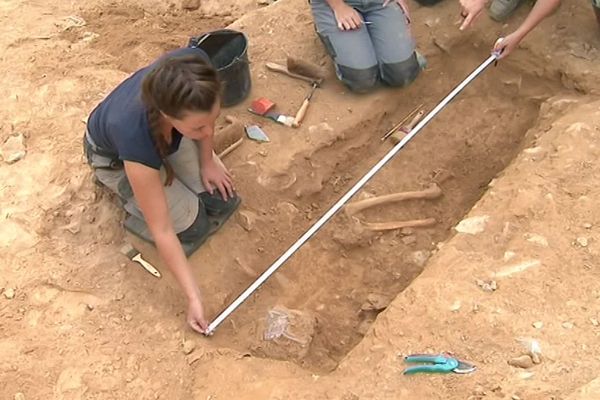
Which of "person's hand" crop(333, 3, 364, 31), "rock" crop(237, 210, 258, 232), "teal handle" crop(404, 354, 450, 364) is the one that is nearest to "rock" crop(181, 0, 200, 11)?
"person's hand" crop(333, 3, 364, 31)

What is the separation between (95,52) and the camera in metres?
4.79

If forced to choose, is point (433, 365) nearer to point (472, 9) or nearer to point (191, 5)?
point (472, 9)

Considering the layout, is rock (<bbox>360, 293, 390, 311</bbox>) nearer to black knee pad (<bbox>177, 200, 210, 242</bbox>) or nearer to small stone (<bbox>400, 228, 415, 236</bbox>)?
small stone (<bbox>400, 228, 415, 236</bbox>)

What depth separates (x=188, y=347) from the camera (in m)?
3.14

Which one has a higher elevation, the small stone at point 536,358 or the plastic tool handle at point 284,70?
the plastic tool handle at point 284,70

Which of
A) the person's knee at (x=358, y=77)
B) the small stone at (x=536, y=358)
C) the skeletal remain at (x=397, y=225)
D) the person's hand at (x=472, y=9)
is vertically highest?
the person's hand at (x=472, y=9)

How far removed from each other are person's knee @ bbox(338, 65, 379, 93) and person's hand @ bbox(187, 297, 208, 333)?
176 centimetres

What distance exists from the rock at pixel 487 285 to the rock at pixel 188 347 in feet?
3.98

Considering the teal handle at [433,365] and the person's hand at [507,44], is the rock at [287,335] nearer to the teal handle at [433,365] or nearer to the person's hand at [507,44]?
the teal handle at [433,365]

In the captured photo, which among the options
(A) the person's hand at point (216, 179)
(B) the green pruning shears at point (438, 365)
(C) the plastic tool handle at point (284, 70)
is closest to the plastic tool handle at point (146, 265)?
(A) the person's hand at point (216, 179)

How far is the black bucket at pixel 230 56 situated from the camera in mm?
4117

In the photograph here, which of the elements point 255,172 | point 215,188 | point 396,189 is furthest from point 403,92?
point 215,188

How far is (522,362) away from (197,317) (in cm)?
131

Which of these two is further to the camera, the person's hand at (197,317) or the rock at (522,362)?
the person's hand at (197,317)
